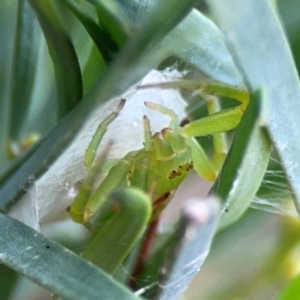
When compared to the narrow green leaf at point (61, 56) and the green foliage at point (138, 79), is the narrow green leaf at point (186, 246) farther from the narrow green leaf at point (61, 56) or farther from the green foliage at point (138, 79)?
the narrow green leaf at point (61, 56)

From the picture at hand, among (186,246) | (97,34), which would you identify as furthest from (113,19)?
(186,246)

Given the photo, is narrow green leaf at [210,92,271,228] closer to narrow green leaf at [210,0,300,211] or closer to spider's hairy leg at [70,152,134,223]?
narrow green leaf at [210,0,300,211]

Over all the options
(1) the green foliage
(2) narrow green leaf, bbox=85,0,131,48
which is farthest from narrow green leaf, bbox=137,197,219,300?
(2) narrow green leaf, bbox=85,0,131,48

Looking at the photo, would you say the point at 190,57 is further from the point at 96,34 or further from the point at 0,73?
the point at 0,73

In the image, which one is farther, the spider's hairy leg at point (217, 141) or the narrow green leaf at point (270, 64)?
the spider's hairy leg at point (217, 141)

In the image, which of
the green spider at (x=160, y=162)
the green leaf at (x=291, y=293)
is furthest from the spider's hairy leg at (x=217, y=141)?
the green leaf at (x=291, y=293)

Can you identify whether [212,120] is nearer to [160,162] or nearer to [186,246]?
[160,162]

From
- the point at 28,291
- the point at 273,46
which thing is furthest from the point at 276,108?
the point at 28,291
